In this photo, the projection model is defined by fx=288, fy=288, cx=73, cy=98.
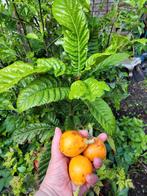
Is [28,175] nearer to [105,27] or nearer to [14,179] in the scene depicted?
[14,179]

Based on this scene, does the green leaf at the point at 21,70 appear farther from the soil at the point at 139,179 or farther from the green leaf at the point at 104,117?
the soil at the point at 139,179

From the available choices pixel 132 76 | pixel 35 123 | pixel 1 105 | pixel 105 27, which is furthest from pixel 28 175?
pixel 132 76

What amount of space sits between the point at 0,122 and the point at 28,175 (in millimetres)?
514

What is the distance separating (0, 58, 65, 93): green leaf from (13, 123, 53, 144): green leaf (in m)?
0.56

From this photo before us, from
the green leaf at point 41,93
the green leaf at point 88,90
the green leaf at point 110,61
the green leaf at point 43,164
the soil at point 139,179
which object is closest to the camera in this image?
the green leaf at point 88,90

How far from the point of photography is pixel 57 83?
154 centimetres

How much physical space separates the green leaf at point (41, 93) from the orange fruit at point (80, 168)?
1.01ft

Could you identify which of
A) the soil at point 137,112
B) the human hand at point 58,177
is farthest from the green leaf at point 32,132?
the soil at point 137,112

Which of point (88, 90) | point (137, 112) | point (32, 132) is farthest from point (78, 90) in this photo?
point (137, 112)

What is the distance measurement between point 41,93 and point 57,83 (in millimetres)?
151

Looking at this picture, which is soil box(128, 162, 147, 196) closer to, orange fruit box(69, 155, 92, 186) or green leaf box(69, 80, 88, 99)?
orange fruit box(69, 155, 92, 186)

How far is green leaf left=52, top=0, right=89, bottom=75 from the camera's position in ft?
4.57

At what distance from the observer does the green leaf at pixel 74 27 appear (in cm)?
139

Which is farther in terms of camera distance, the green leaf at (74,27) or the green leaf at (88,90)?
the green leaf at (74,27)
